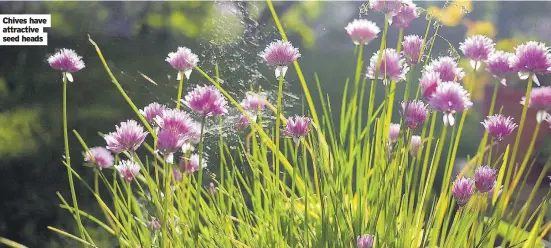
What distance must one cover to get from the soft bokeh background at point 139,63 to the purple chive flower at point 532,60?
84 cm

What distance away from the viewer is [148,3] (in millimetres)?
2002

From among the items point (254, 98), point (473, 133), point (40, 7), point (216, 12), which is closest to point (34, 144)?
point (40, 7)

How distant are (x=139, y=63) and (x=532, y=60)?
1.38 m

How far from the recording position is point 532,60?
2.62 ft

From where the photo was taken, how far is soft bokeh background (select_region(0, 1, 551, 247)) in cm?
174

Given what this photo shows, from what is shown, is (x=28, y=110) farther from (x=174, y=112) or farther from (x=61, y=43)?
(x=174, y=112)

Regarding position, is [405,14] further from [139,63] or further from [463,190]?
[139,63]

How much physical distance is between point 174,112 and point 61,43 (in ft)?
4.50

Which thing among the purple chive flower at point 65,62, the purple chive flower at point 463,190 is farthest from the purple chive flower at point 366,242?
the purple chive flower at point 65,62

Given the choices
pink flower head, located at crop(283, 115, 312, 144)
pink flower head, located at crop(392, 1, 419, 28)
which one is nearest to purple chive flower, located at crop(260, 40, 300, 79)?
pink flower head, located at crop(283, 115, 312, 144)

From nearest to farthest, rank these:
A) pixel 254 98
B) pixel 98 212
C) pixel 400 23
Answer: pixel 400 23
pixel 254 98
pixel 98 212

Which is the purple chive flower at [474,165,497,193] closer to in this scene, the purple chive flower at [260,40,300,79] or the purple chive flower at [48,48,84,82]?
the purple chive flower at [260,40,300,79]

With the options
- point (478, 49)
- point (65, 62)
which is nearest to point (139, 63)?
point (65, 62)

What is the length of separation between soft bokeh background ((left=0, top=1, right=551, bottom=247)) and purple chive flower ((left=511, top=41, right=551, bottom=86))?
844 millimetres
